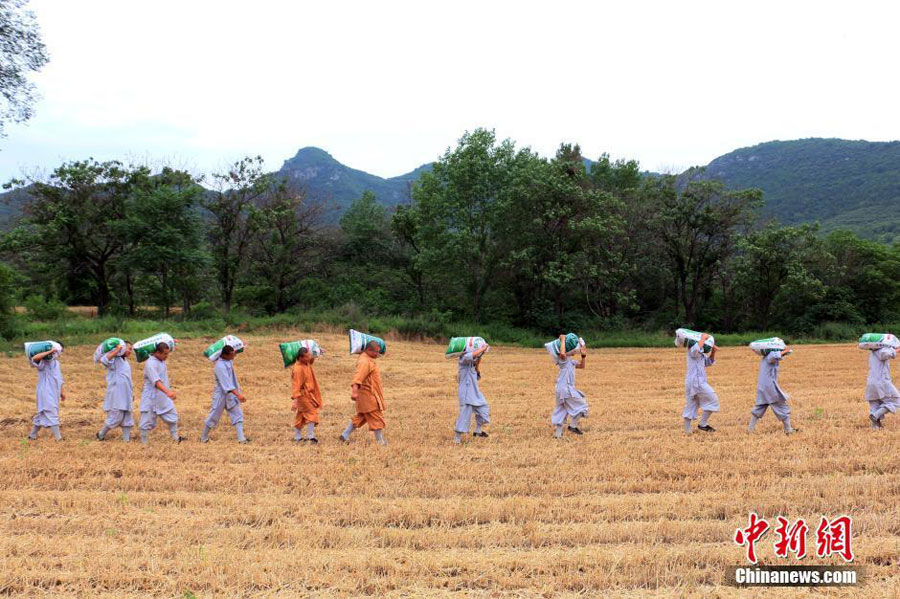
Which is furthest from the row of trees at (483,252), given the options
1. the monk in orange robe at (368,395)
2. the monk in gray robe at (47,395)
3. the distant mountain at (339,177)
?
the distant mountain at (339,177)

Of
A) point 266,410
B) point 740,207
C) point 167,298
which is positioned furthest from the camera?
point 740,207

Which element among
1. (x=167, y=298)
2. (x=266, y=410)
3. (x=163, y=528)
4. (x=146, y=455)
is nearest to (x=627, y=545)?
(x=163, y=528)

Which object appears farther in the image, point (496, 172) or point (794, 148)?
point (794, 148)

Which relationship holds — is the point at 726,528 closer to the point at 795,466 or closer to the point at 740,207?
the point at 795,466

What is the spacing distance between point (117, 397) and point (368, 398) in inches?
195

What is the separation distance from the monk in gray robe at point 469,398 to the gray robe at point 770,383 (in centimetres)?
512

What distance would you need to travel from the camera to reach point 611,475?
26.9 ft

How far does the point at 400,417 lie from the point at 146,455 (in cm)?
555

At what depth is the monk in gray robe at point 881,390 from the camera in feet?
36.3

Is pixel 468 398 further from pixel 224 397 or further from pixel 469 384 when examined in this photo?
Answer: pixel 224 397

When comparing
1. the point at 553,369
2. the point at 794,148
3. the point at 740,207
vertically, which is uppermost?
the point at 794,148

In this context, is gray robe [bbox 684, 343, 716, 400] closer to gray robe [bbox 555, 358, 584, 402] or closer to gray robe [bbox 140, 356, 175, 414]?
gray robe [bbox 555, 358, 584, 402]

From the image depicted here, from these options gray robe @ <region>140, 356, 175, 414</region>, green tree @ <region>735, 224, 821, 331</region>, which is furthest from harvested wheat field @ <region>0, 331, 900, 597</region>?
green tree @ <region>735, 224, 821, 331</region>

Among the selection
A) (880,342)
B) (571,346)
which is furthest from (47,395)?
(880,342)
